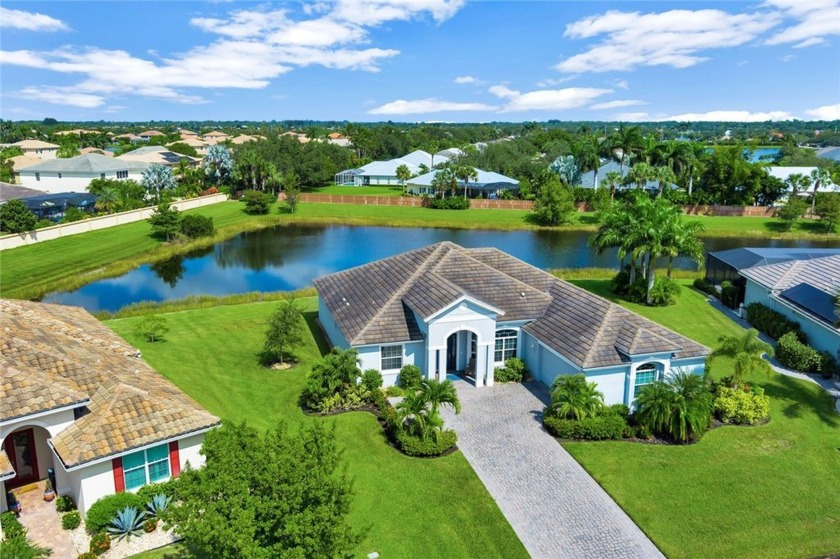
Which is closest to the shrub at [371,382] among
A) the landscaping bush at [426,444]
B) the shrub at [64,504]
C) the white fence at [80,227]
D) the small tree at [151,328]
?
the landscaping bush at [426,444]

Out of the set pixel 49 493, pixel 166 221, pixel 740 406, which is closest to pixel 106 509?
pixel 49 493

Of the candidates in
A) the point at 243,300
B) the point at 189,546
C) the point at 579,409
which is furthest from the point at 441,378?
the point at 243,300

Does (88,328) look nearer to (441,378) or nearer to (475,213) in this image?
(441,378)

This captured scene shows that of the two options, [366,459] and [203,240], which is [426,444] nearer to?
[366,459]

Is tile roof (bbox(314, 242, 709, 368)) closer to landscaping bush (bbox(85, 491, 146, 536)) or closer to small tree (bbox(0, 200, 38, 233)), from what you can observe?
landscaping bush (bbox(85, 491, 146, 536))

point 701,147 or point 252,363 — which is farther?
point 701,147

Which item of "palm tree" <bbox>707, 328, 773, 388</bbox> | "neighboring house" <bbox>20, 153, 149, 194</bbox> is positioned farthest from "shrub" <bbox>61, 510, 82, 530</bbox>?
"neighboring house" <bbox>20, 153, 149, 194</bbox>
